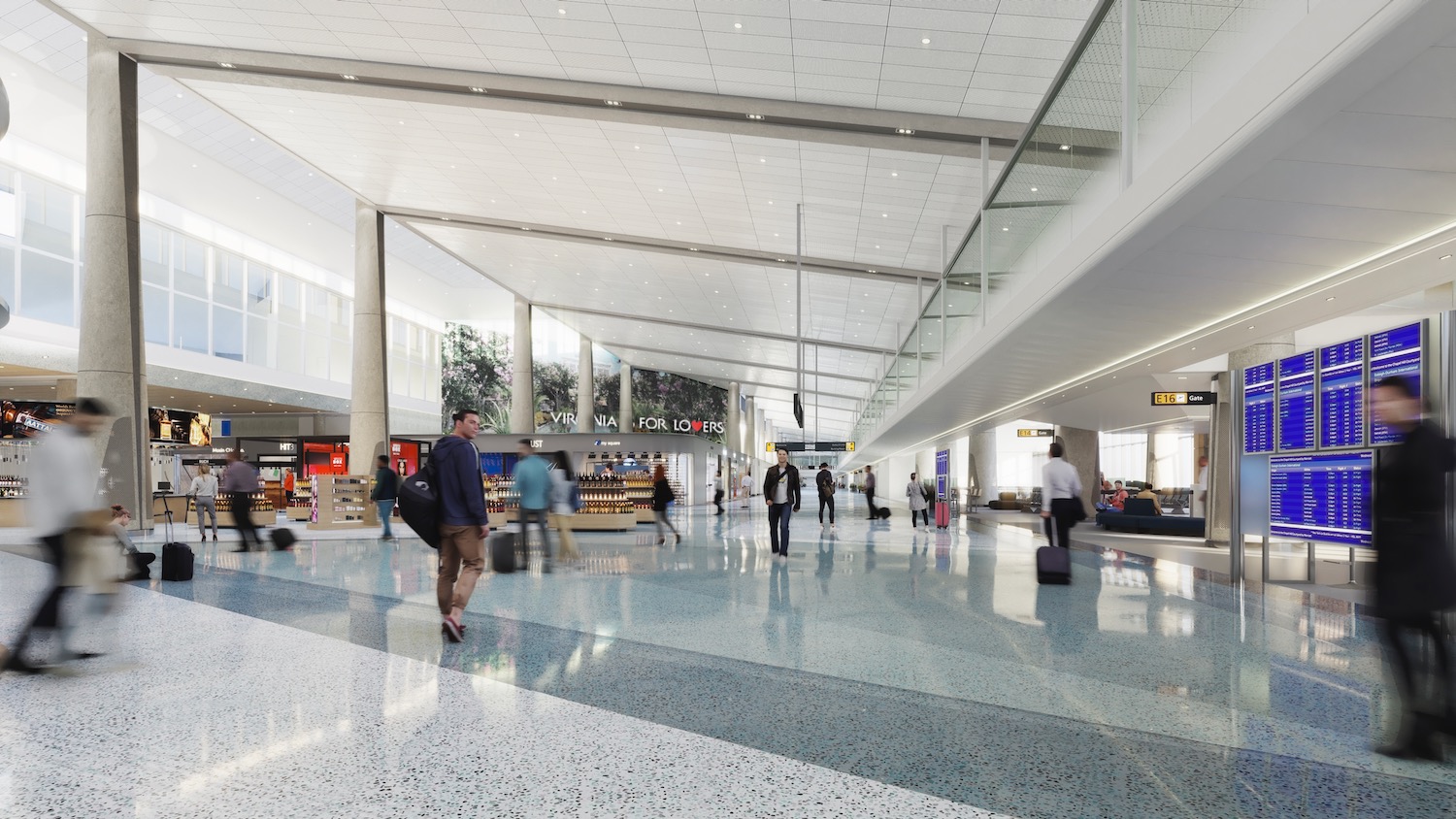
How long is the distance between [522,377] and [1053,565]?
30601mm

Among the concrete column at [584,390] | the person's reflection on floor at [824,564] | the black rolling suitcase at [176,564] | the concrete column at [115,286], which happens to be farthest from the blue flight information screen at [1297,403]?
the concrete column at [584,390]

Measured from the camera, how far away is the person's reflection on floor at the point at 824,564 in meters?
8.65

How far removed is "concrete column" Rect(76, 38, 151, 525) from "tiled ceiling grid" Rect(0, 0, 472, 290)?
1438mm

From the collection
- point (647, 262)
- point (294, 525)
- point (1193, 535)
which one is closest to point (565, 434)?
point (647, 262)

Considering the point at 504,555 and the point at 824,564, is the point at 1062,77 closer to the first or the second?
the point at 824,564

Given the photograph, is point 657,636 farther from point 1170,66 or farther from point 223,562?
point 223,562

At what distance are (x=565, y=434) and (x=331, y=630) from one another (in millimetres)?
29809

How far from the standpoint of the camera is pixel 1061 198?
7.00 metres

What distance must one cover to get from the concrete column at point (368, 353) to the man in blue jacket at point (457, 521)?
1971 cm

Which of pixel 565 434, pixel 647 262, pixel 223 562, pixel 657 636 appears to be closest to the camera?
pixel 657 636

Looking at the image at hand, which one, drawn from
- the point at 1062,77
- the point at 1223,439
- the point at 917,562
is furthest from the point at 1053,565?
the point at 1223,439

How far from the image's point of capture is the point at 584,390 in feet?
145

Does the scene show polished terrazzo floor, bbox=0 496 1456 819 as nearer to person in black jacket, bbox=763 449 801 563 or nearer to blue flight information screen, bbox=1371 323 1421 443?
blue flight information screen, bbox=1371 323 1421 443

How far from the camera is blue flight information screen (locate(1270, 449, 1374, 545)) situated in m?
7.60
